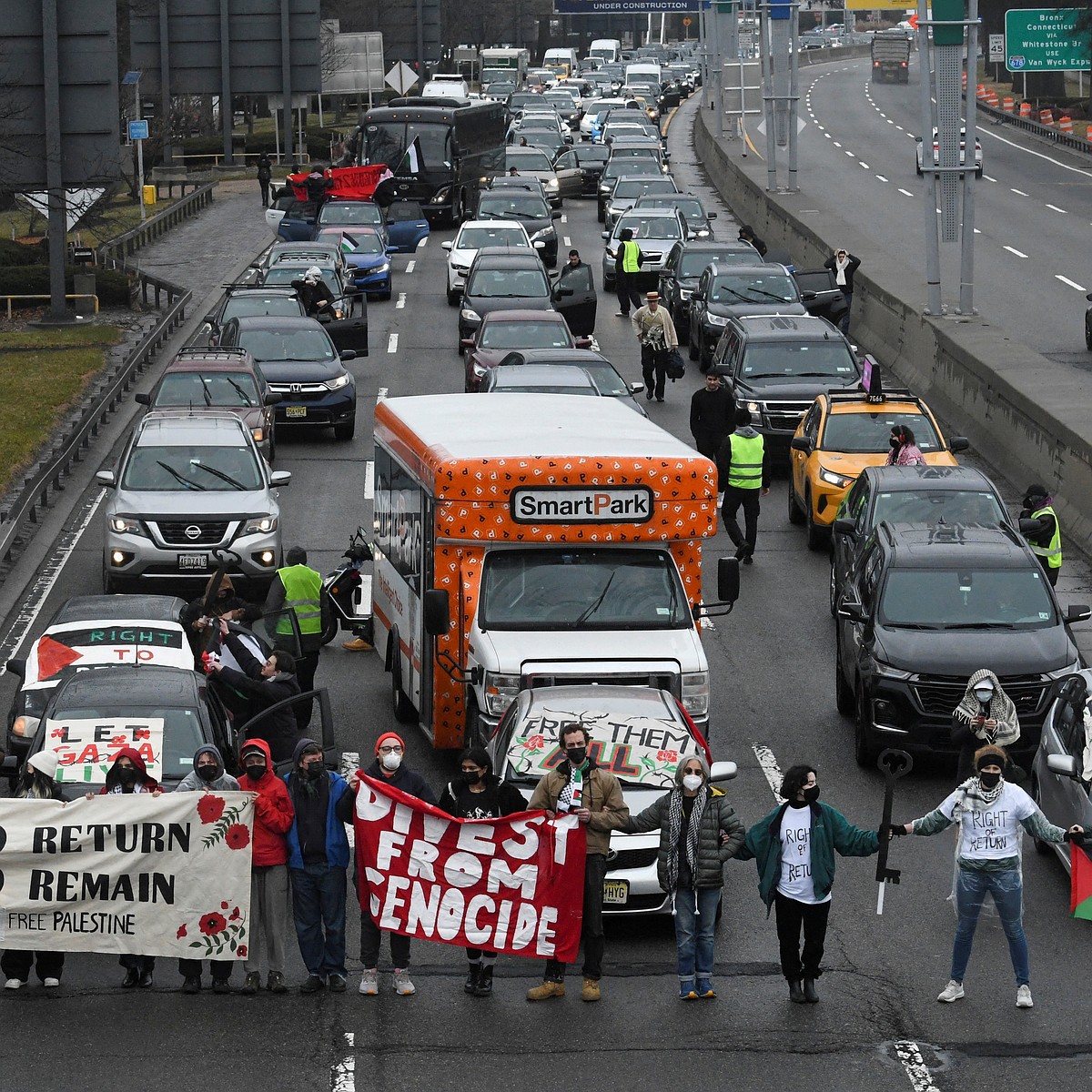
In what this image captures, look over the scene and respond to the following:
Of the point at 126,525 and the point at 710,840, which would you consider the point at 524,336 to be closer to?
the point at 126,525

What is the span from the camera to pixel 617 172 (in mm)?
63094

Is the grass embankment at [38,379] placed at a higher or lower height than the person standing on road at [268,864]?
higher

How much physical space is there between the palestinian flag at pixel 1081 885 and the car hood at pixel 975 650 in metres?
3.70

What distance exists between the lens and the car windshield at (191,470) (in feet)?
73.9

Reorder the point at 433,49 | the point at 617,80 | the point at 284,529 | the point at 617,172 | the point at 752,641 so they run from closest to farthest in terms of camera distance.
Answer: the point at 752,641 → the point at 284,529 → the point at 617,172 → the point at 433,49 → the point at 617,80

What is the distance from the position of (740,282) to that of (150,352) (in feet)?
34.8

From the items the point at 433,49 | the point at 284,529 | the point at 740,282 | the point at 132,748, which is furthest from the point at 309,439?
the point at 433,49

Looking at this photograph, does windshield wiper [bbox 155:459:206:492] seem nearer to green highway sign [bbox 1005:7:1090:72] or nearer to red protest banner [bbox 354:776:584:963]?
red protest banner [bbox 354:776:584:963]

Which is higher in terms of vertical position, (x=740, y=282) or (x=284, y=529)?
(x=740, y=282)

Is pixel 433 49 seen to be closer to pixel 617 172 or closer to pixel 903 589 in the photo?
pixel 617 172

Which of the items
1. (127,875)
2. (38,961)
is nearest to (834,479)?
(127,875)

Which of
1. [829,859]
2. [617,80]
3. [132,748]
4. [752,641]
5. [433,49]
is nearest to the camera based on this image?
[829,859]

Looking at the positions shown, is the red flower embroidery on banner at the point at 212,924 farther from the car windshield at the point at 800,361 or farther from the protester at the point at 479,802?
the car windshield at the point at 800,361

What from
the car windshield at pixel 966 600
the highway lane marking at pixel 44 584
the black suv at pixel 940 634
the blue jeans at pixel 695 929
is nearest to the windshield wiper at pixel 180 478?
the highway lane marking at pixel 44 584
